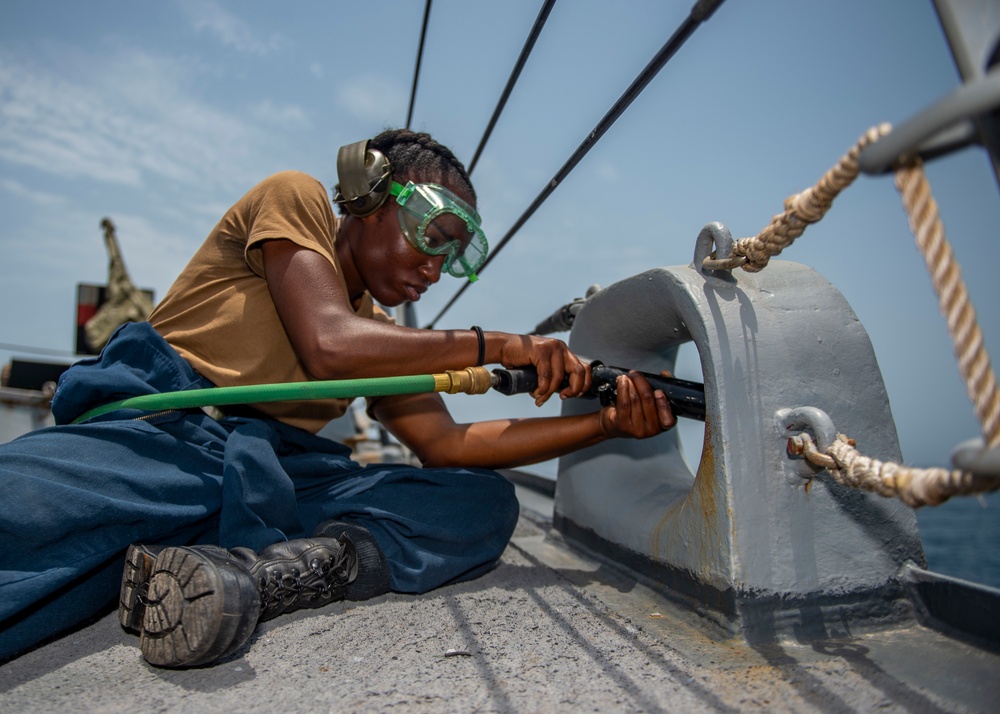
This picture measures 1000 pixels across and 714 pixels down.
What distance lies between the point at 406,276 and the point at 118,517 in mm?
831

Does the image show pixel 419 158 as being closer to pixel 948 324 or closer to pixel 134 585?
pixel 134 585

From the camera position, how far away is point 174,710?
0.83 metres

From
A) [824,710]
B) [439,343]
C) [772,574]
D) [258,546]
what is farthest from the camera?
[439,343]

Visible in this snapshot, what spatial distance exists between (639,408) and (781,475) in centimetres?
39

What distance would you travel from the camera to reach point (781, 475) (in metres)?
1.02

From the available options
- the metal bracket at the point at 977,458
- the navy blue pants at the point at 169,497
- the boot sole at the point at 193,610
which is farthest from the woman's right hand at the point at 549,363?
the metal bracket at the point at 977,458

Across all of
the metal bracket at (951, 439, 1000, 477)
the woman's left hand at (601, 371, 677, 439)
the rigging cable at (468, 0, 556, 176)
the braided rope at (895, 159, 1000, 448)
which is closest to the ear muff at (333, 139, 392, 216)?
the rigging cable at (468, 0, 556, 176)

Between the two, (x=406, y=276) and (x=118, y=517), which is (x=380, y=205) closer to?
(x=406, y=276)

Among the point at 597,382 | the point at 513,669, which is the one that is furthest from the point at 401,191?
the point at 513,669

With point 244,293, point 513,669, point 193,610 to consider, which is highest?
point 244,293

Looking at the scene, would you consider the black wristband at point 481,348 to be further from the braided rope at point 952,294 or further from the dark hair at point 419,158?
the braided rope at point 952,294

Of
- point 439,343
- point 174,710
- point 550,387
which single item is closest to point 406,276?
point 439,343

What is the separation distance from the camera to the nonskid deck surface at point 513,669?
0.82 m

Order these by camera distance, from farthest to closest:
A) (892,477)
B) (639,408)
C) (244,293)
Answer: (244,293), (639,408), (892,477)
